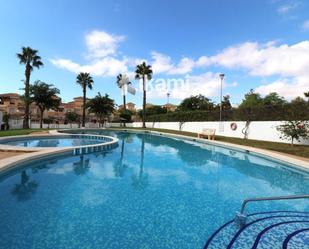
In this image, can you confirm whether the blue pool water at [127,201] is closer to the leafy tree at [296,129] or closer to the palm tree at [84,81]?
the leafy tree at [296,129]

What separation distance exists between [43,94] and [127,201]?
33.9 meters

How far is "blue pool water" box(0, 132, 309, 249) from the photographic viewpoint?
3.83 metres

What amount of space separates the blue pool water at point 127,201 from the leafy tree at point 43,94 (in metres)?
27.8

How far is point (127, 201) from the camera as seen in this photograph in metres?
5.67

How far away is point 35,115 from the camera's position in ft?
193

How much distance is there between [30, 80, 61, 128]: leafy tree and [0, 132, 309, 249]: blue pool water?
91.4ft

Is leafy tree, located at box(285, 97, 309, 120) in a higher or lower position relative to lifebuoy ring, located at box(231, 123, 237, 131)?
higher

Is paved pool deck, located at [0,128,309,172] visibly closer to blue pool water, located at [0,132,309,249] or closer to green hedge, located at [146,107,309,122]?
blue pool water, located at [0,132,309,249]

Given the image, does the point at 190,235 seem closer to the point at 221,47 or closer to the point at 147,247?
the point at 147,247

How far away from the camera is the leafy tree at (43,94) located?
33.6m

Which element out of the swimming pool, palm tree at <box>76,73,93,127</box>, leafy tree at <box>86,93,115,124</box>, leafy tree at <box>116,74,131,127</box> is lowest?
the swimming pool

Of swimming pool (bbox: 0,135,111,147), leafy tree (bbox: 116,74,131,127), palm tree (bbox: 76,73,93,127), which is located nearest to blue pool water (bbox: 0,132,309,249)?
swimming pool (bbox: 0,135,111,147)

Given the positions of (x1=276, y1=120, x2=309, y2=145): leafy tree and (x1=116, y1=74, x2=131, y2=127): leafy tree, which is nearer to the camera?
(x1=276, y1=120, x2=309, y2=145): leafy tree

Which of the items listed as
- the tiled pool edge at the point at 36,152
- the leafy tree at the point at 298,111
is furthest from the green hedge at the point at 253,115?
the tiled pool edge at the point at 36,152
